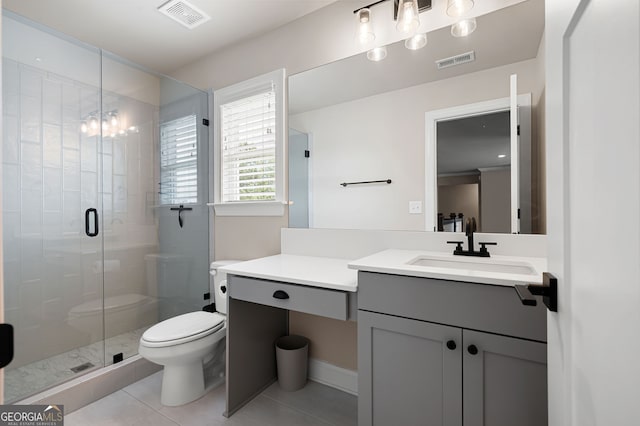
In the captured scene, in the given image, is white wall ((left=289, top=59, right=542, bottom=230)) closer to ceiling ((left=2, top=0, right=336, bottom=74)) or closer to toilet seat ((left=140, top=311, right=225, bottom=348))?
ceiling ((left=2, top=0, right=336, bottom=74))

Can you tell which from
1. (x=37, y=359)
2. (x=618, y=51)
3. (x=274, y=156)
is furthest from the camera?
(x=274, y=156)

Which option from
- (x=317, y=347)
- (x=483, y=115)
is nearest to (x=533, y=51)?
(x=483, y=115)

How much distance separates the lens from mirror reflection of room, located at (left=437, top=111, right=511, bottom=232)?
4.94 ft

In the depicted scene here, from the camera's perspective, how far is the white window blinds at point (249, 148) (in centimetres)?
225

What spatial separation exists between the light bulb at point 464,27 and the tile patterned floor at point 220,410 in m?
2.13

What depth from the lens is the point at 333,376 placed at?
1950 millimetres

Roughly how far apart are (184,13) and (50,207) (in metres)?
1.53

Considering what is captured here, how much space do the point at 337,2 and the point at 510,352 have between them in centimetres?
210

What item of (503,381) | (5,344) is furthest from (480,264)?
(5,344)

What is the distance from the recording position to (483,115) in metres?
1.54

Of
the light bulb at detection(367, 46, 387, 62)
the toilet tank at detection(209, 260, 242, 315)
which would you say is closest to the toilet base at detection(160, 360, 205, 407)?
the toilet tank at detection(209, 260, 242, 315)

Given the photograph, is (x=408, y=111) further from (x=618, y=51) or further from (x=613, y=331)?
(x=613, y=331)

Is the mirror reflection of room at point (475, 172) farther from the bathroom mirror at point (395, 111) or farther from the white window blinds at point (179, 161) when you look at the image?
the white window blinds at point (179, 161)

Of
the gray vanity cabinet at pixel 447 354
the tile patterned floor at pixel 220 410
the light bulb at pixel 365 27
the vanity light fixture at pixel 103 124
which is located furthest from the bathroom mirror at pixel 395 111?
the vanity light fixture at pixel 103 124
